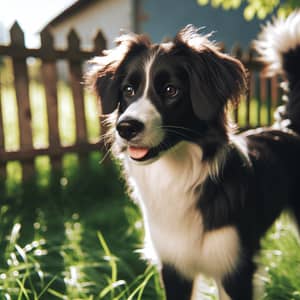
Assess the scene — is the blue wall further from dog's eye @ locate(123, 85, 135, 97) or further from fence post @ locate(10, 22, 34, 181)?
dog's eye @ locate(123, 85, 135, 97)

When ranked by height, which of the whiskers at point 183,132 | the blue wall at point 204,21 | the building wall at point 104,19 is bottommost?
the whiskers at point 183,132

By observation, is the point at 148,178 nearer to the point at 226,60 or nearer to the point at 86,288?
the point at 226,60

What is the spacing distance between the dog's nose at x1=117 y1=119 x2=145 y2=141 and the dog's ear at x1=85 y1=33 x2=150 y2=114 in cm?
42

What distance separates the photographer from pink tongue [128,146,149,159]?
72.2 inches

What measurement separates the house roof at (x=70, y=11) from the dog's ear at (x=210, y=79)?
13426 millimetres

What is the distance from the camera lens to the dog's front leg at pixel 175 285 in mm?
2148

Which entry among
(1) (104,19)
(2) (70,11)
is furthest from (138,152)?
(2) (70,11)

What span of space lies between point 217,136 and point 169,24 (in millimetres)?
9256

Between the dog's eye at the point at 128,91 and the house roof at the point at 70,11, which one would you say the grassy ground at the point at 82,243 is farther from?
the house roof at the point at 70,11

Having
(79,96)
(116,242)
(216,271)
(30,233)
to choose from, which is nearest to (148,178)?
(216,271)

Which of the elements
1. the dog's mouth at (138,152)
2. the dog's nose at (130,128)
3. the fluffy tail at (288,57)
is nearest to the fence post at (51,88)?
the fluffy tail at (288,57)

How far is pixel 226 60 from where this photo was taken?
1.98m

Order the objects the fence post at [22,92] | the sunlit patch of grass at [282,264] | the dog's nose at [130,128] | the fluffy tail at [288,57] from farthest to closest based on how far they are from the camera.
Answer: the fence post at [22,92]
the fluffy tail at [288,57]
the sunlit patch of grass at [282,264]
the dog's nose at [130,128]

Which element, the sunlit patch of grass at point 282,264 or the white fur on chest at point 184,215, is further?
the sunlit patch of grass at point 282,264
